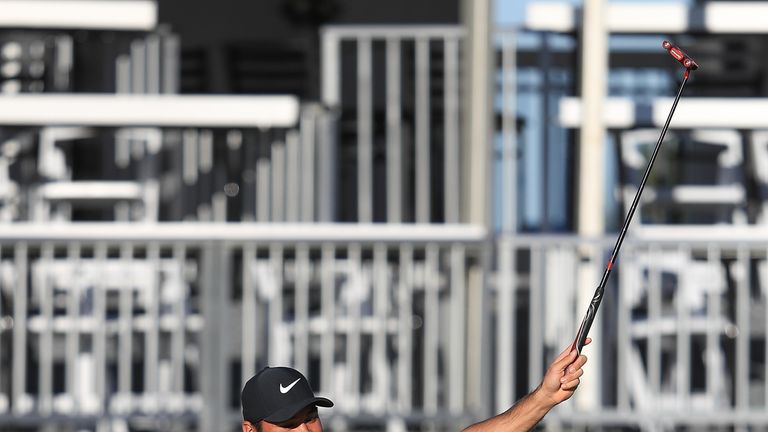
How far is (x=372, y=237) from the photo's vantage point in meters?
6.84

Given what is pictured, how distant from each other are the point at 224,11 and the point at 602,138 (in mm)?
4282

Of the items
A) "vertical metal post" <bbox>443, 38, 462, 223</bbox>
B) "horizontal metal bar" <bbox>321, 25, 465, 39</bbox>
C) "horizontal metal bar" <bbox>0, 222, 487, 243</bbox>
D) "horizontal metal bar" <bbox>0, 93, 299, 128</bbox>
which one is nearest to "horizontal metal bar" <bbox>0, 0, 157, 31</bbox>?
"horizontal metal bar" <bbox>0, 93, 299, 128</bbox>

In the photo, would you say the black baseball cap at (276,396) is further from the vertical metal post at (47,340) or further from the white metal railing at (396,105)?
the white metal railing at (396,105)

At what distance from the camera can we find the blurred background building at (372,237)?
22.2 feet

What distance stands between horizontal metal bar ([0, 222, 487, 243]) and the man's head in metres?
3.67

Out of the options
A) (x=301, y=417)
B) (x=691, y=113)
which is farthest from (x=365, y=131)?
(x=301, y=417)

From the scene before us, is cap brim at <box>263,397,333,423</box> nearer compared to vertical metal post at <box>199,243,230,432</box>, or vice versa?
cap brim at <box>263,397,333,423</box>

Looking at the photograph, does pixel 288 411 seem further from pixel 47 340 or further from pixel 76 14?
→ pixel 76 14

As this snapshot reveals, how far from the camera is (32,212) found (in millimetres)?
7977

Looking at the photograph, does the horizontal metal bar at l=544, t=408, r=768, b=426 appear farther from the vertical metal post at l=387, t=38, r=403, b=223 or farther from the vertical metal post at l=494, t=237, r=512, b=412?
the vertical metal post at l=387, t=38, r=403, b=223

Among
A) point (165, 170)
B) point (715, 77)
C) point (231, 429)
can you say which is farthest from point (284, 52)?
point (231, 429)

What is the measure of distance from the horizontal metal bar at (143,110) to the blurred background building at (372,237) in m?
0.01

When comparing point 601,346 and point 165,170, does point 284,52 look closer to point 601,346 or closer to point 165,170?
point 165,170

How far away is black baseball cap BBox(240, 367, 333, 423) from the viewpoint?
303cm
